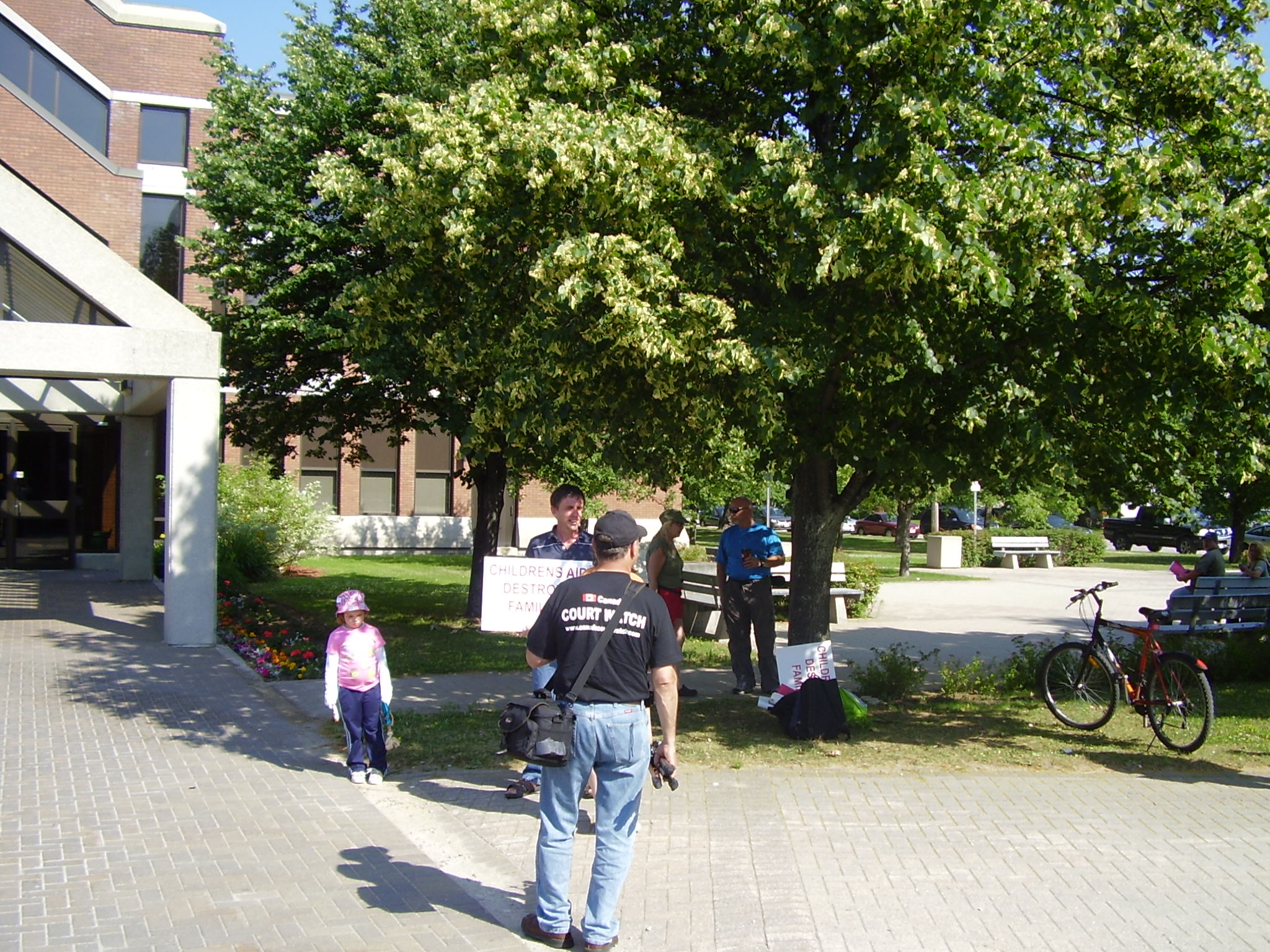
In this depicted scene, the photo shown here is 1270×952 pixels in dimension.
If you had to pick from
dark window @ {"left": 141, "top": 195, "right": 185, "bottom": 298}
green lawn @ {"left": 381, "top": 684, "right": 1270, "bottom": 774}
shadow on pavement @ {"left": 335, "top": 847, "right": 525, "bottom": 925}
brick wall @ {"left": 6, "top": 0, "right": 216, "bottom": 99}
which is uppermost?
brick wall @ {"left": 6, "top": 0, "right": 216, "bottom": 99}

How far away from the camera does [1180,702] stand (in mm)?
8297

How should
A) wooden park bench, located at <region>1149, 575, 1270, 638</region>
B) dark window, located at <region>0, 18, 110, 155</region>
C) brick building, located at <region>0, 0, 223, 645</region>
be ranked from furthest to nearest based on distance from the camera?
dark window, located at <region>0, 18, 110, 155</region> < brick building, located at <region>0, 0, 223, 645</region> < wooden park bench, located at <region>1149, 575, 1270, 638</region>

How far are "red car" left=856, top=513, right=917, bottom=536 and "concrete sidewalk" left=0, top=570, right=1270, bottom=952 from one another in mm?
50176

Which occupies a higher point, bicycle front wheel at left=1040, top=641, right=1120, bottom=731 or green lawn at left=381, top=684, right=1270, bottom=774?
bicycle front wheel at left=1040, top=641, right=1120, bottom=731

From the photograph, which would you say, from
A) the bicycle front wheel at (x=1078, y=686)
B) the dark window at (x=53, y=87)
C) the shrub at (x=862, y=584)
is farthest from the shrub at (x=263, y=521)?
the bicycle front wheel at (x=1078, y=686)

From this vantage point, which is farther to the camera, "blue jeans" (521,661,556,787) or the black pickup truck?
the black pickup truck

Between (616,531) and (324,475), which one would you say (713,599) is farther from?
(324,475)

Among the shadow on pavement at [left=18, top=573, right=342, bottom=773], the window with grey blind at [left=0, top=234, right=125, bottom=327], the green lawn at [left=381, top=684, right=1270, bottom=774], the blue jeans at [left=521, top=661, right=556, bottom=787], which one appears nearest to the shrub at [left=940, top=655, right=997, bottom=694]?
the green lawn at [left=381, top=684, right=1270, bottom=774]

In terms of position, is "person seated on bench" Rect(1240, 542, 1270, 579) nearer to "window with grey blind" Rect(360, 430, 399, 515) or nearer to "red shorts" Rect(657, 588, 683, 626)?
"red shorts" Rect(657, 588, 683, 626)

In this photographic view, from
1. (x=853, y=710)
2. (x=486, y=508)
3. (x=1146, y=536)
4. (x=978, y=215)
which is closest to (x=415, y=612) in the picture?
Answer: (x=486, y=508)

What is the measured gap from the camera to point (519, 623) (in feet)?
23.8

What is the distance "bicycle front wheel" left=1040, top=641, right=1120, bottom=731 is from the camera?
890 cm

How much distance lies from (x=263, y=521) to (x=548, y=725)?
1946cm

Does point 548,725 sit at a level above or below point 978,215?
below
